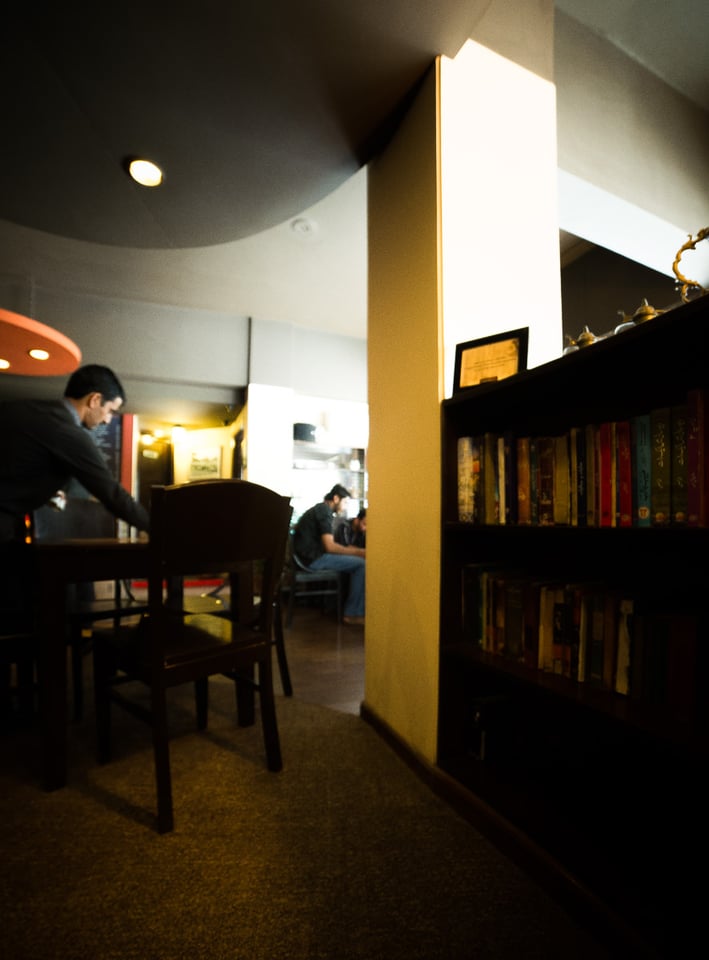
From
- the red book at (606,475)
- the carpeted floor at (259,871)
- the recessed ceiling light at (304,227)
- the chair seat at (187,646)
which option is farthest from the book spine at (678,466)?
the recessed ceiling light at (304,227)

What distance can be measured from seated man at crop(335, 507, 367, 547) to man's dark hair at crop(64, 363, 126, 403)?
9.04 ft

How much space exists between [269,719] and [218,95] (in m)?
2.41

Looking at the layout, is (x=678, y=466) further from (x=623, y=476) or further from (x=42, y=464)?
(x=42, y=464)

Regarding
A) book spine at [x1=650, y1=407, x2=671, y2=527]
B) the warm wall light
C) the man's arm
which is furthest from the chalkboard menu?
book spine at [x1=650, y1=407, x2=671, y2=527]

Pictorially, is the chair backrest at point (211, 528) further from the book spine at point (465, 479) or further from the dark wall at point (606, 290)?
the dark wall at point (606, 290)

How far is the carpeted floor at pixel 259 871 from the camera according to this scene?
38.7 inches

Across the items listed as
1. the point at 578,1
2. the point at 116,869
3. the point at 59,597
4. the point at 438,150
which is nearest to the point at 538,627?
the point at 116,869

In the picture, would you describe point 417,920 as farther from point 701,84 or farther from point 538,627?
point 701,84

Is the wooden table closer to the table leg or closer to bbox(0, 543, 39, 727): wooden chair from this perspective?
the table leg

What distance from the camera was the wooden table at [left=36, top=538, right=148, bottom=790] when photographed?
1.52 metres

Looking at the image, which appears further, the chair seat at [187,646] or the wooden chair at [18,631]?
the wooden chair at [18,631]

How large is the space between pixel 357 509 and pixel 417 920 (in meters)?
4.90

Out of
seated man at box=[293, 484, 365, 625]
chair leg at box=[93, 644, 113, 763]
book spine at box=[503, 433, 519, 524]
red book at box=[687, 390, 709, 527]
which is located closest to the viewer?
red book at box=[687, 390, 709, 527]

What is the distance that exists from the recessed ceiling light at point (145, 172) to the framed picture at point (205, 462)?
4241 millimetres
